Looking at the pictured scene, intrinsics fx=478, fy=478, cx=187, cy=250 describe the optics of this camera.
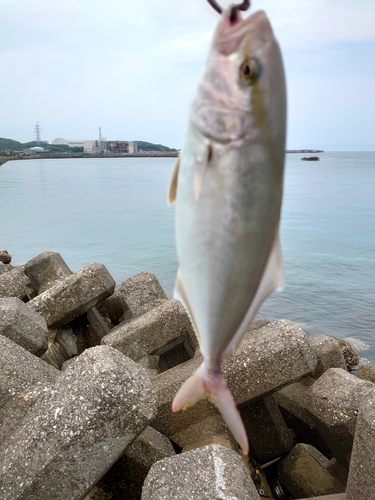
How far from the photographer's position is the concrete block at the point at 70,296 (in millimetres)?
5391

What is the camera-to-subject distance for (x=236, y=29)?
49.7 inches

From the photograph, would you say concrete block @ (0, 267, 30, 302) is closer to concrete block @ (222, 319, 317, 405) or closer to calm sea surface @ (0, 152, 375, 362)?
concrete block @ (222, 319, 317, 405)

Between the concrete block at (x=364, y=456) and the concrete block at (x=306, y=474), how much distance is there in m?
1.19

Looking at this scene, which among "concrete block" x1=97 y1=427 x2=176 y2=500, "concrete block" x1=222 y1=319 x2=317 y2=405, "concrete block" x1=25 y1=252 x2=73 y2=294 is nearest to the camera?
"concrete block" x1=97 y1=427 x2=176 y2=500

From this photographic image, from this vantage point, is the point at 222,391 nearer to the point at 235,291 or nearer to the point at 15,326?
the point at 235,291

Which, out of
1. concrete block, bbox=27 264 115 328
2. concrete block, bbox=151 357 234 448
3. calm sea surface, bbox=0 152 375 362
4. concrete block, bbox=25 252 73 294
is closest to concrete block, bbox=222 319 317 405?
concrete block, bbox=151 357 234 448

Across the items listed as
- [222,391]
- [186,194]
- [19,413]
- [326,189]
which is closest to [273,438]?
[19,413]

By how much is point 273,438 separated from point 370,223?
53.6 ft

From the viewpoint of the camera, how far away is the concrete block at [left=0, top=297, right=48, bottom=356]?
4285 millimetres

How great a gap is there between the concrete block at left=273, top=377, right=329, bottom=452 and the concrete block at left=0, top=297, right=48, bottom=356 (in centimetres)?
237

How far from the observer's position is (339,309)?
10.5m

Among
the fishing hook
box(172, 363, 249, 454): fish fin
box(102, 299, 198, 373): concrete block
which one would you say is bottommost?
box(102, 299, 198, 373): concrete block

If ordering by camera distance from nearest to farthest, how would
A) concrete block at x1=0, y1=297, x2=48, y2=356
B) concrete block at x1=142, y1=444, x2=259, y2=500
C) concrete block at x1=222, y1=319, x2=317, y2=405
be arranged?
concrete block at x1=142, y1=444, x2=259, y2=500, concrete block at x1=222, y1=319, x2=317, y2=405, concrete block at x1=0, y1=297, x2=48, y2=356

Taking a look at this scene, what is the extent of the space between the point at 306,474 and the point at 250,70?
386cm
